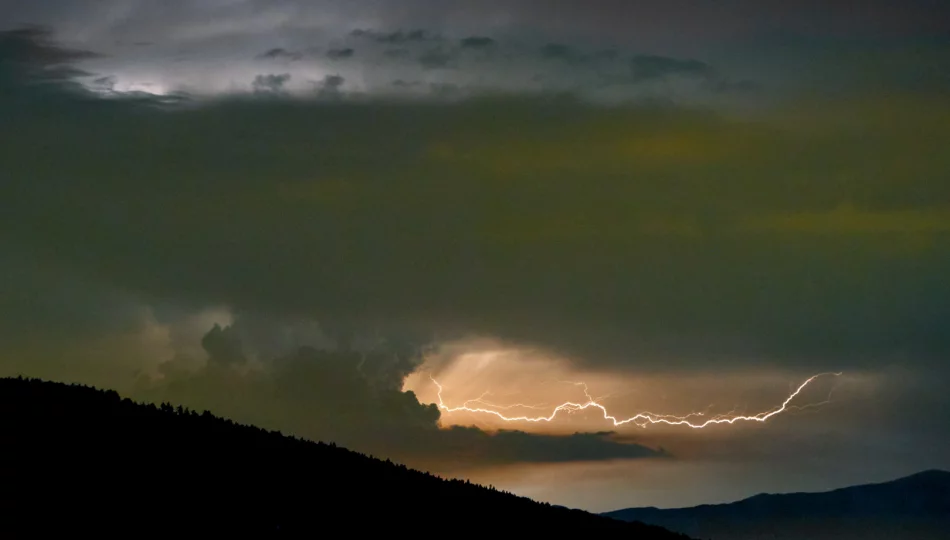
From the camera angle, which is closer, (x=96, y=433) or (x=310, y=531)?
(x=310, y=531)

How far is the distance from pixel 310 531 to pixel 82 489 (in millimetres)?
5220

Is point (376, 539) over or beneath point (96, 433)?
beneath

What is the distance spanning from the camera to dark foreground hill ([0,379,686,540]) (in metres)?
26.5

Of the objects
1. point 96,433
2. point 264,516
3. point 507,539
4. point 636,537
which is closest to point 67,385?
point 96,433

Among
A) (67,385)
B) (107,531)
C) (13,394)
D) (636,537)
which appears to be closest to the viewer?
(107,531)

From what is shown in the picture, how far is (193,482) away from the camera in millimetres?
29172

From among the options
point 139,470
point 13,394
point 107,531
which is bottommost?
point 107,531

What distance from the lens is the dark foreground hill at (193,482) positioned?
2645 centimetres

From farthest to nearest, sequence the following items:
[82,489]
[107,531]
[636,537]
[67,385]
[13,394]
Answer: [636,537] → [67,385] → [13,394] → [82,489] → [107,531]

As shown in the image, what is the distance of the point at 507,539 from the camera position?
3294cm

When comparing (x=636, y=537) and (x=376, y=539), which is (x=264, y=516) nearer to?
(x=376, y=539)

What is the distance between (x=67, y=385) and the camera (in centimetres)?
3519

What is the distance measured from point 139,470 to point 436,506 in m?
9.05

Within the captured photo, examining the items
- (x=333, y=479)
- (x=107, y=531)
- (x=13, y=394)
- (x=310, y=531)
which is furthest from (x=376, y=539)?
(x=13, y=394)
